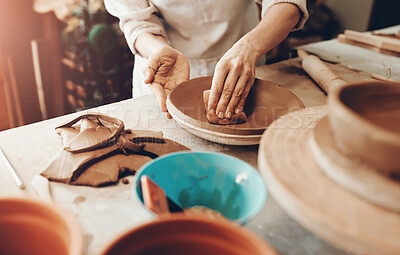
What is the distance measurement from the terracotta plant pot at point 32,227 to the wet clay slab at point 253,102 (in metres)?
0.67

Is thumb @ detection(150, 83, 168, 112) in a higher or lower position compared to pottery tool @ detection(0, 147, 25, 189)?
higher

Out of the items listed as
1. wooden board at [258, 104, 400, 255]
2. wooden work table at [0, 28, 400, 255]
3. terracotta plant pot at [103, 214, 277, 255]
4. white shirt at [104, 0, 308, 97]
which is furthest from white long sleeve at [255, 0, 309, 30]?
terracotta plant pot at [103, 214, 277, 255]

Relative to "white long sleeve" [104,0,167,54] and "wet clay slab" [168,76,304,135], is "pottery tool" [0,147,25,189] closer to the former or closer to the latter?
"wet clay slab" [168,76,304,135]

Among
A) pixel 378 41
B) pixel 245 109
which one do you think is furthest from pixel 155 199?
pixel 378 41

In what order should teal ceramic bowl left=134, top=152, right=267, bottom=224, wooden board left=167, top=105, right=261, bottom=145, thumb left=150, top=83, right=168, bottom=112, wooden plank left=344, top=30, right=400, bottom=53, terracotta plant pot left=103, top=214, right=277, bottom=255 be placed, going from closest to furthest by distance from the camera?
terracotta plant pot left=103, top=214, right=277, bottom=255, teal ceramic bowl left=134, top=152, right=267, bottom=224, wooden board left=167, top=105, right=261, bottom=145, thumb left=150, top=83, right=168, bottom=112, wooden plank left=344, top=30, right=400, bottom=53

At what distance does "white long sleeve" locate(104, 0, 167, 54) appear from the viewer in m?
1.84

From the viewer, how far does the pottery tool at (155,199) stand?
0.80 meters

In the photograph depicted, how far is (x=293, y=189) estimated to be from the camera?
2.40 feet

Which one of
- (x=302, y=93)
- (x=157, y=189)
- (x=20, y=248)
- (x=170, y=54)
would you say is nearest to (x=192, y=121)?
(x=157, y=189)

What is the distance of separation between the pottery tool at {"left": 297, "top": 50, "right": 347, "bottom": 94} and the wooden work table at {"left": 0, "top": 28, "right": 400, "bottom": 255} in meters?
0.67

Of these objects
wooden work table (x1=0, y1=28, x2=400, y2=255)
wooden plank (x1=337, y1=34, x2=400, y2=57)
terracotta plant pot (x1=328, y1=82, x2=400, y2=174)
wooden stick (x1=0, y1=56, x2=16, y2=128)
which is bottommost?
wooden stick (x1=0, y1=56, x2=16, y2=128)

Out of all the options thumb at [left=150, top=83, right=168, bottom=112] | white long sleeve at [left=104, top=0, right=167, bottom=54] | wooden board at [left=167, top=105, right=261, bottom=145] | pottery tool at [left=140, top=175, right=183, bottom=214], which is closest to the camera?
pottery tool at [left=140, top=175, right=183, bottom=214]

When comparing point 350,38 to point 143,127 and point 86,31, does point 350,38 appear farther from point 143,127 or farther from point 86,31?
point 86,31

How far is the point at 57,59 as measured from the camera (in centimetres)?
302
